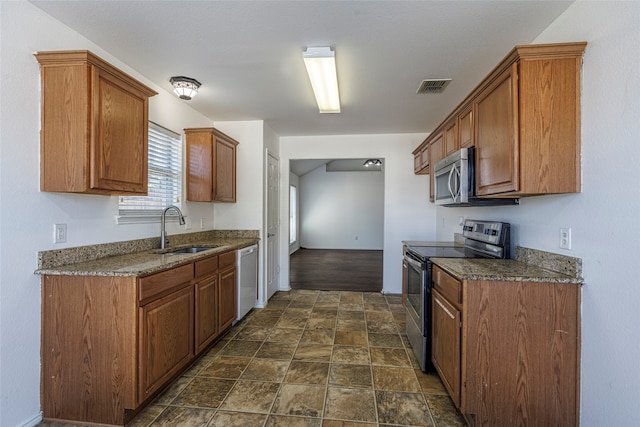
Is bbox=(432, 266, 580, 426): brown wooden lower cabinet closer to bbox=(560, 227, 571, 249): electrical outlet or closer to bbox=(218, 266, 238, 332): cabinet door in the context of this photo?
bbox=(560, 227, 571, 249): electrical outlet

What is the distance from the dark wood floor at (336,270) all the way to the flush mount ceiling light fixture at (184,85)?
3247mm

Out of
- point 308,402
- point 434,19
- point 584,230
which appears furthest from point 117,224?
point 584,230

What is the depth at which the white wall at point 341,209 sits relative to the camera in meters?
9.38

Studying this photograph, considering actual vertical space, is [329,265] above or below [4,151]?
below

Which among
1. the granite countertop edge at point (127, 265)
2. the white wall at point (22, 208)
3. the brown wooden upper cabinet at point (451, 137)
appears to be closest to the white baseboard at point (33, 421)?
the white wall at point (22, 208)

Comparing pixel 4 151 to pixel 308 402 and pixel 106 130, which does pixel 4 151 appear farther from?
pixel 308 402

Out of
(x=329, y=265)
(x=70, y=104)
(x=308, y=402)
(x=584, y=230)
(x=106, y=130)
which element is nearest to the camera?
(x=584, y=230)

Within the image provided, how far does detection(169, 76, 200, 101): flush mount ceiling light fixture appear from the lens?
2.54 m

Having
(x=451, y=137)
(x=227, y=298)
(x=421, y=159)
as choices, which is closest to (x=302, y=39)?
(x=451, y=137)

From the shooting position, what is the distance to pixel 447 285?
191 centimetres

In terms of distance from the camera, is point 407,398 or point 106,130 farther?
point 407,398

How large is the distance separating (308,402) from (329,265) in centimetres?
481

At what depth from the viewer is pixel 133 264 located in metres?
1.90

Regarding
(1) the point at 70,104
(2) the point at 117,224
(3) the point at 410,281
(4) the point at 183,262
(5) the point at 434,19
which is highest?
(5) the point at 434,19
